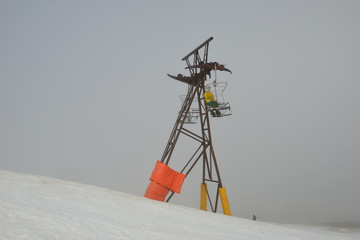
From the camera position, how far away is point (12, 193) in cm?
597

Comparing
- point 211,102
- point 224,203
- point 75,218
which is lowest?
point 224,203

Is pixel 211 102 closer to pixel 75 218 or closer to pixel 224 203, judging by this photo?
pixel 224 203

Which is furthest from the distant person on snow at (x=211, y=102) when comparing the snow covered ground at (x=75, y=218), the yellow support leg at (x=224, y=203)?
the snow covered ground at (x=75, y=218)

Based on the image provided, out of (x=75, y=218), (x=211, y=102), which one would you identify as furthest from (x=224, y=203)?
(x=75, y=218)

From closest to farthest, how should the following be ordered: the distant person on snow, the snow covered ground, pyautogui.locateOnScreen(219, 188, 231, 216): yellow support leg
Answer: the snow covered ground, pyautogui.locateOnScreen(219, 188, 231, 216): yellow support leg, the distant person on snow

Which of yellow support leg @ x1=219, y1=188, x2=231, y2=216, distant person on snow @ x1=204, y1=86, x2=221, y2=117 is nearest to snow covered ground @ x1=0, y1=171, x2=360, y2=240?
yellow support leg @ x1=219, y1=188, x2=231, y2=216

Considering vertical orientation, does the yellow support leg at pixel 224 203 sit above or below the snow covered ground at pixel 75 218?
below

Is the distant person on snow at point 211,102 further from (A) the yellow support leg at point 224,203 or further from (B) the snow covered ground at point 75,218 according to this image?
(B) the snow covered ground at point 75,218

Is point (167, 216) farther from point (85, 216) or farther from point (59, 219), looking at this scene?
point (59, 219)

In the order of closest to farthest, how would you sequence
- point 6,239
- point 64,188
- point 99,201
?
point 6,239
point 99,201
point 64,188

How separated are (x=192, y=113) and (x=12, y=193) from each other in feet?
34.3

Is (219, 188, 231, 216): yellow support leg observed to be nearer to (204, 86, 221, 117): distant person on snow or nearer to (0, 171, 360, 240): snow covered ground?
(204, 86, 221, 117): distant person on snow

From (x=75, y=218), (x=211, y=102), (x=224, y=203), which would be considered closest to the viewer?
(x=75, y=218)

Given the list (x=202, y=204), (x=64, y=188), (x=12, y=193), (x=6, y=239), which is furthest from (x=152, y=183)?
(x=6, y=239)
